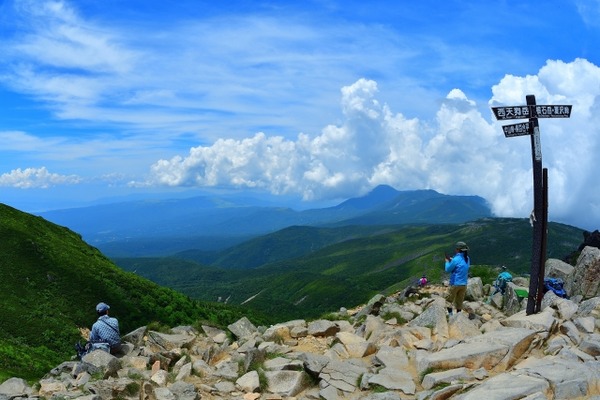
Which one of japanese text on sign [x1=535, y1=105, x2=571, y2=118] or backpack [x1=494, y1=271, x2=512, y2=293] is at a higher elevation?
japanese text on sign [x1=535, y1=105, x2=571, y2=118]

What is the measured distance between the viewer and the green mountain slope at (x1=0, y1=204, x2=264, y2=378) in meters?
41.0

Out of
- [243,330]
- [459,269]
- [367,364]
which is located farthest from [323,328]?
[459,269]

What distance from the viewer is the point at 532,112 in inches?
781

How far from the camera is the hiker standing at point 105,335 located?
21.2 m

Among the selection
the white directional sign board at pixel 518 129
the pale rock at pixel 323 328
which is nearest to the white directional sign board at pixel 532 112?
the white directional sign board at pixel 518 129

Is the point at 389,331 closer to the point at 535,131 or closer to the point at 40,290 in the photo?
the point at 535,131

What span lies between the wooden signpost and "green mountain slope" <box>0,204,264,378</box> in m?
27.9

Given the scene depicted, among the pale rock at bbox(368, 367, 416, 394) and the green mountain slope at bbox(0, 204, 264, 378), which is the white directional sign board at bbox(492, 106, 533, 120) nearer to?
the pale rock at bbox(368, 367, 416, 394)

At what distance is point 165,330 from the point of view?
24828mm

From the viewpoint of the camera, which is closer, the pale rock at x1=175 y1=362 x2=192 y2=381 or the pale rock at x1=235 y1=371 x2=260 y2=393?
the pale rock at x1=235 y1=371 x2=260 y2=393

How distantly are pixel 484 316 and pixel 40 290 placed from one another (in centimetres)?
5170

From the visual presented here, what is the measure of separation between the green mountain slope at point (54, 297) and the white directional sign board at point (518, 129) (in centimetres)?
2992

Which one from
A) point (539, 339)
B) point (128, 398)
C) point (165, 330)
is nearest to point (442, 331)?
point (539, 339)

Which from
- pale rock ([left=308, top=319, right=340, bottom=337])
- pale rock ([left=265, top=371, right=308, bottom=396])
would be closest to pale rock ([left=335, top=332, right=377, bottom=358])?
pale rock ([left=308, top=319, right=340, bottom=337])
